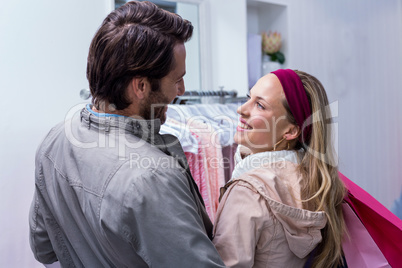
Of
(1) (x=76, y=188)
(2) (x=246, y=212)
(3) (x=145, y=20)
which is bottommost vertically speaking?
(2) (x=246, y=212)

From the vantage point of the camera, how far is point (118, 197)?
877 millimetres

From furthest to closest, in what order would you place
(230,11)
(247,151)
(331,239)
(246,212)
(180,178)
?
1. (230,11)
2. (247,151)
3. (331,239)
4. (246,212)
5. (180,178)

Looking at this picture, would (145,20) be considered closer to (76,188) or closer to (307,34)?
(76,188)

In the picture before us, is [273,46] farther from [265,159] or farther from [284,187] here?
[284,187]

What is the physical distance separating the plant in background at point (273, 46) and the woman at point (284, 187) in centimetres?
210

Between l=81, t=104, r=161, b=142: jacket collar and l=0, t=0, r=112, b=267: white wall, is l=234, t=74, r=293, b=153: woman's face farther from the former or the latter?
l=0, t=0, r=112, b=267: white wall

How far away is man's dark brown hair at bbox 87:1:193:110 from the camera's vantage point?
38.6 inches

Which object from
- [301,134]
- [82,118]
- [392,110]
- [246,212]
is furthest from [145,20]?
[392,110]

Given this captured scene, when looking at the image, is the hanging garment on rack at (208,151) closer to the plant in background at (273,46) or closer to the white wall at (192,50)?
the white wall at (192,50)

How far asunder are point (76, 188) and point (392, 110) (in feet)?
14.7

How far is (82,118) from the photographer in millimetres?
1098

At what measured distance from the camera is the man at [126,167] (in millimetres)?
876

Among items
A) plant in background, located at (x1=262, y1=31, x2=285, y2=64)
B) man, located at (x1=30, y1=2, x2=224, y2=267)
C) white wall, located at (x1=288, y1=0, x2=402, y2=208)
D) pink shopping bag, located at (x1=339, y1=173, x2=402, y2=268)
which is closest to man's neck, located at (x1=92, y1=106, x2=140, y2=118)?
man, located at (x1=30, y1=2, x2=224, y2=267)

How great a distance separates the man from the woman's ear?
48 cm
